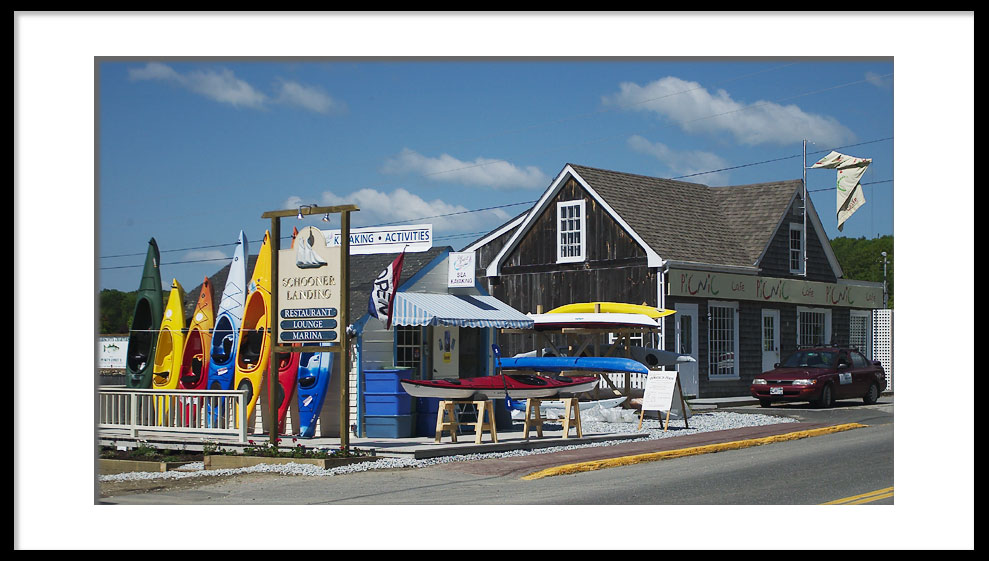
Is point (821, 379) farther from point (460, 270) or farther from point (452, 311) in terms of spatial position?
point (452, 311)

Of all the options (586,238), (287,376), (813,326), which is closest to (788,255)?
(813,326)

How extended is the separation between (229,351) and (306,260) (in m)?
3.85

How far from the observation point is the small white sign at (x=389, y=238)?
15.2 metres

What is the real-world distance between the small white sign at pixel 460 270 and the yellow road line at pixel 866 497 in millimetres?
8688

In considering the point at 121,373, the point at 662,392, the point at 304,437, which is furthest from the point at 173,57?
the point at 121,373

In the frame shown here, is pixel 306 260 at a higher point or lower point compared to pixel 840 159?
lower

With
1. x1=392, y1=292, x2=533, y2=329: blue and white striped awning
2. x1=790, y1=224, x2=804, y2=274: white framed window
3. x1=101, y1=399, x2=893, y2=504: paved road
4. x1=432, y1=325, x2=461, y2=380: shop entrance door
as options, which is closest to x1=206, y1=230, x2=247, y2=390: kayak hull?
x1=392, y1=292, x2=533, y2=329: blue and white striped awning

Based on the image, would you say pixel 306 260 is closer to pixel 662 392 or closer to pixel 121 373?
pixel 662 392

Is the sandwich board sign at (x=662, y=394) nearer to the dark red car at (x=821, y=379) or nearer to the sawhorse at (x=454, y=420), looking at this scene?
the sawhorse at (x=454, y=420)

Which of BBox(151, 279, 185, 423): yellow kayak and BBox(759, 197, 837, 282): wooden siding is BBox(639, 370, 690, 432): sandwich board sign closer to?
BBox(151, 279, 185, 423): yellow kayak

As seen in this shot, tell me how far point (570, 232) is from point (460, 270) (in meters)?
12.1

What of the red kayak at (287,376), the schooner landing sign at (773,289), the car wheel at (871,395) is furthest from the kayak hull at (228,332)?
the car wheel at (871,395)

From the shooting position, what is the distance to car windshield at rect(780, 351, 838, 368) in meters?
26.3
